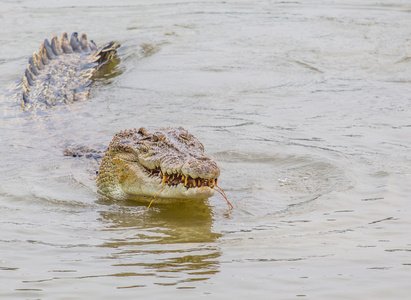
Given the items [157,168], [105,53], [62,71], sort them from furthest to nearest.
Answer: [105,53], [62,71], [157,168]

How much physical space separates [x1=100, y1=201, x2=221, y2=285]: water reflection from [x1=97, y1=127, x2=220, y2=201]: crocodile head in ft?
0.57

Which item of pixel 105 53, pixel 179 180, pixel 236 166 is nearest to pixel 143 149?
pixel 179 180

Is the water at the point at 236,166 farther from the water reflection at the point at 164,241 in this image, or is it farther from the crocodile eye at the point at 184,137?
the crocodile eye at the point at 184,137

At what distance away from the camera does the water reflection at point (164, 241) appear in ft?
11.1

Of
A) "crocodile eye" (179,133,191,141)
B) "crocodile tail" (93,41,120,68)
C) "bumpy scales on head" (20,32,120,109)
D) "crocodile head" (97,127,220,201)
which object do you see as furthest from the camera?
"crocodile tail" (93,41,120,68)

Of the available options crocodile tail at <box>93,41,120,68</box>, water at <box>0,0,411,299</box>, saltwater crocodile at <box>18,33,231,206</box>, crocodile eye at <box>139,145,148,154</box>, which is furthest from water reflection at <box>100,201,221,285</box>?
crocodile tail at <box>93,41,120,68</box>

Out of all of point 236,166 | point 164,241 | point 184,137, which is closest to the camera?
point 164,241

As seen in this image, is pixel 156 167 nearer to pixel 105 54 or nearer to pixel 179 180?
pixel 179 180

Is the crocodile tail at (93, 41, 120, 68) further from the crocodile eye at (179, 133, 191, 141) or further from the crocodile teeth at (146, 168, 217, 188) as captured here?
the crocodile teeth at (146, 168, 217, 188)

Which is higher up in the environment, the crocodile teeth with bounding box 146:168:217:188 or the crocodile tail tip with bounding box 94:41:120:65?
the crocodile tail tip with bounding box 94:41:120:65

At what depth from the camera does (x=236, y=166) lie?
→ 5863 mm

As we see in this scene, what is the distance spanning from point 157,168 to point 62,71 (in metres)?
4.97

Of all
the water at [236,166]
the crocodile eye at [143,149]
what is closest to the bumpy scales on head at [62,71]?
the water at [236,166]

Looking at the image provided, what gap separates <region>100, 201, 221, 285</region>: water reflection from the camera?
11.1 ft
